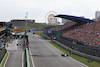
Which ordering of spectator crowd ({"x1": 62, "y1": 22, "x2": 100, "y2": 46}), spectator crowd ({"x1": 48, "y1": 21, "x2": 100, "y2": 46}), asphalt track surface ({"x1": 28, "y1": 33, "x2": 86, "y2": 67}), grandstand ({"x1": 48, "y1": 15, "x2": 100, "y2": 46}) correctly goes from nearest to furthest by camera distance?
asphalt track surface ({"x1": 28, "y1": 33, "x2": 86, "y2": 67}) → spectator crowd ({"x1": 62, "y1": 22, "x2": 100, "y2": 46}) → spectator crowd ({"x1": 48, "y1": 21, "x2": 100, "y2": 46}) → grandstand ({"x1": 48, "y1": 15, "x2": 100, "y2": 46})

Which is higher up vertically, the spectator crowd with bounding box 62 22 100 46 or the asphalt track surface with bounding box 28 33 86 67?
the spectator crowd with bounding box 62 22 100 46

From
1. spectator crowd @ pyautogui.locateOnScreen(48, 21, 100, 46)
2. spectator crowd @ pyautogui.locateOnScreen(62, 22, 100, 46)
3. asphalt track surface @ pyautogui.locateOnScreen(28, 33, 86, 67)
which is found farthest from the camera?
spectator crowd @ pyautogui.locateOnScreen(48, 21, 100, 46)

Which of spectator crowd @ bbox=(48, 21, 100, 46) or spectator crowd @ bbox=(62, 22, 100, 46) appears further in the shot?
spectator crowd @ bbox=(48, 21, 100, 46)

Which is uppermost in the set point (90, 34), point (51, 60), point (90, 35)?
point (90, 34)

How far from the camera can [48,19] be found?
117562mm

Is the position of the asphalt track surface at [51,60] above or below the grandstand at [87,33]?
below

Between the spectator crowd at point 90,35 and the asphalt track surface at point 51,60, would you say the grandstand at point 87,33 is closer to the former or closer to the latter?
the spectator crowd at point 90,35

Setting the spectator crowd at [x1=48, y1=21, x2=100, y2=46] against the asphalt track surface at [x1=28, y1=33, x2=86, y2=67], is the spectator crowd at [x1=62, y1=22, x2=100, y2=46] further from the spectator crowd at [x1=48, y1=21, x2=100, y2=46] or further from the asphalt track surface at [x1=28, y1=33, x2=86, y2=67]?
the asphalt track surface at [x1=28, y1=33, x2=86, y2=67]

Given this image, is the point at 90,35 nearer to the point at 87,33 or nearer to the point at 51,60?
the point at 87,33

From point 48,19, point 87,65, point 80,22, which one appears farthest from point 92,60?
point 48,19

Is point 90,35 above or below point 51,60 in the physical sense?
above

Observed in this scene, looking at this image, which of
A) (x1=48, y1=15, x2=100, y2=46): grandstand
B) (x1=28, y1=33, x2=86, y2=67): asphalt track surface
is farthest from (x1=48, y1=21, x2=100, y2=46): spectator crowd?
(x1=28, y1=33, x2=86, y2=67): asphalt track surface

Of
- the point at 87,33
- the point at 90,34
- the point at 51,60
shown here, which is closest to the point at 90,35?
the point at 90,34

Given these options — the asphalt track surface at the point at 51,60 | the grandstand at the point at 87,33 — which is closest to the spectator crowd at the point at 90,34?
the grandstand at the point at 87,33
